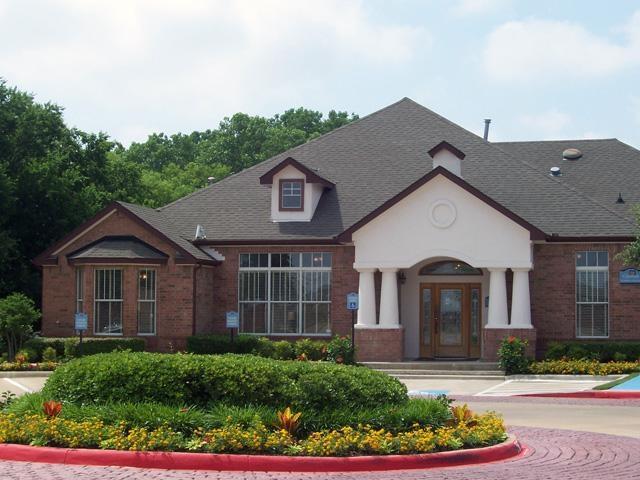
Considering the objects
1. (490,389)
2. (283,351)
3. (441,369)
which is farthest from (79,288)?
(490,389)

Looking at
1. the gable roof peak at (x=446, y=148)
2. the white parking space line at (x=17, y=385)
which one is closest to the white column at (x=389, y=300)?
the gable roof peak at (x=446, y=148)

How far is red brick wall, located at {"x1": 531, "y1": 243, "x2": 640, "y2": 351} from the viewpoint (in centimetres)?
3306

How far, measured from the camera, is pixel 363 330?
1305 inches

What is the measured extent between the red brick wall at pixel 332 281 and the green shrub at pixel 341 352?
7.13 ft

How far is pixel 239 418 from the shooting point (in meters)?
13.5

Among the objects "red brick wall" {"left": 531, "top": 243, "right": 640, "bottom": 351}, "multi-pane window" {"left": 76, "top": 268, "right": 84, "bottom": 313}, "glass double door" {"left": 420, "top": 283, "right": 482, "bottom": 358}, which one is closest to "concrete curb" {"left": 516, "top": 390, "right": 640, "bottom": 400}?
"red brick wall" {"left": 531, "top": 243, "right": 640, "bottom": 351}

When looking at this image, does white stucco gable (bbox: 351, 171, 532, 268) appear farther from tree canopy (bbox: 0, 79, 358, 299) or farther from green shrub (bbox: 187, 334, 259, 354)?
tree canopy (bbox: 0, 79, 358, 299)

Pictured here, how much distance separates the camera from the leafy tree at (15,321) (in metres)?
32.9

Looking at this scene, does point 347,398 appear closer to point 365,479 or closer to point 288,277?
point 365,479

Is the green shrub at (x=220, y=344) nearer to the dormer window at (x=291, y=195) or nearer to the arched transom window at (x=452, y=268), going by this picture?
the dormer window at (x=291, y=195)

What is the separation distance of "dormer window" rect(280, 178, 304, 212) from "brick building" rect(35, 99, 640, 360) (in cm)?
4

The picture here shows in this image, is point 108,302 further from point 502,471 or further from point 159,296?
point 502,471

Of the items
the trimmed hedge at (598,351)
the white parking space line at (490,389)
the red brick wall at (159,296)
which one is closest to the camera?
the white parking space line at (490,389)

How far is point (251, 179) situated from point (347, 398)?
24.5 meters
